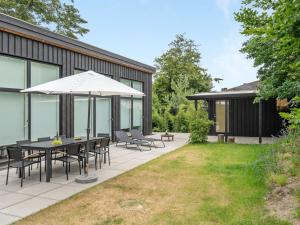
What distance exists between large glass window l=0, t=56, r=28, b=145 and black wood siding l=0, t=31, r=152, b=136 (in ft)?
1.04

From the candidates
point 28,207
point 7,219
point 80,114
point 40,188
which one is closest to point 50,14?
point 80,114

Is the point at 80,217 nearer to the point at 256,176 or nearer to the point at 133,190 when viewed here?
the point at 133,190

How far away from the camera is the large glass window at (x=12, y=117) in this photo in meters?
6.87

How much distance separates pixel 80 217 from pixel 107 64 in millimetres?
8135

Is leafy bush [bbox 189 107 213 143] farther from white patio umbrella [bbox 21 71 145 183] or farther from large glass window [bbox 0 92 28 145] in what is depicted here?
large glass window [bbox 0 92 28 145]

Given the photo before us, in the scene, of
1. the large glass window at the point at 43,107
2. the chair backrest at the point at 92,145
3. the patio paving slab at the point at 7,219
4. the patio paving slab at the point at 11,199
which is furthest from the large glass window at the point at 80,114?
the patio paving slab at the point at 7,219

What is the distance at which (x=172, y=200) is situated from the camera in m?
4.43

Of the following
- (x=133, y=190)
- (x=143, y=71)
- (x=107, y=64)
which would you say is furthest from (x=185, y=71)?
(x=133, y=190)

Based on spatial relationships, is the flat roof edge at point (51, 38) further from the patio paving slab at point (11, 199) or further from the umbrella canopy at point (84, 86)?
the patio paving slab at point (11, 199)

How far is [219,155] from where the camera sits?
27.9 feet

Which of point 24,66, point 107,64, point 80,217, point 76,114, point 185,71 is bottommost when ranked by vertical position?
point 80,217

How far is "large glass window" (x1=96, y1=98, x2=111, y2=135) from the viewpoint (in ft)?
35.4

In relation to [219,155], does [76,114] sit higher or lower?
higher

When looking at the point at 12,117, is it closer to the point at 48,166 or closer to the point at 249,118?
the point at 48,166
